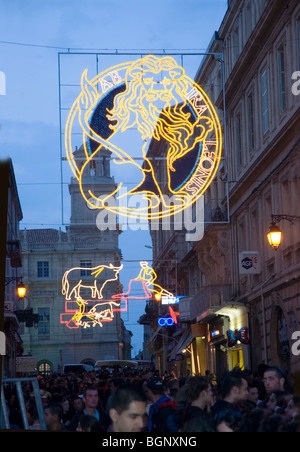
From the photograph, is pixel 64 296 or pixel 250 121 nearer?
pixel 250 121

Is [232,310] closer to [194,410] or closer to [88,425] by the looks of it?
[194,410]

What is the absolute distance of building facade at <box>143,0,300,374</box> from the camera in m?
25.1

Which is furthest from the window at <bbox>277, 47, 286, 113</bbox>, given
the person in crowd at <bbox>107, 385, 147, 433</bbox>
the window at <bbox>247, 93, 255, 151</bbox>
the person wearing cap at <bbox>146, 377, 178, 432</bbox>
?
the person in crowd at <bbox>107, 385, 147, 433</bbox>

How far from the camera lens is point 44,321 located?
312ft

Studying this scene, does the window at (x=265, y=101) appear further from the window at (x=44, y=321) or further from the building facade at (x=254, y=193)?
the window at (x=44, y=321)

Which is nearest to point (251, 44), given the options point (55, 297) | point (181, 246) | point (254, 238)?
point (254, 238)

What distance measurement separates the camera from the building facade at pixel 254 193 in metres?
25.1

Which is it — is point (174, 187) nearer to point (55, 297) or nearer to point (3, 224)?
point (3, 224)

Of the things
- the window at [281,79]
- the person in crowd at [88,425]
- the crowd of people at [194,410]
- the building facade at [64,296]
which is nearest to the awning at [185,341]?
the window at [281,79]

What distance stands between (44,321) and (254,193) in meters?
67.3

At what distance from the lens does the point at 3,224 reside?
10.2m

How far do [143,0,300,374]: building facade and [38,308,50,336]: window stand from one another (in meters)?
53.8

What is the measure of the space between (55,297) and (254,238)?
66.0m

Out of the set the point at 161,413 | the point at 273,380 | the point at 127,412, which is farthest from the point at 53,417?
the point at 127,412
